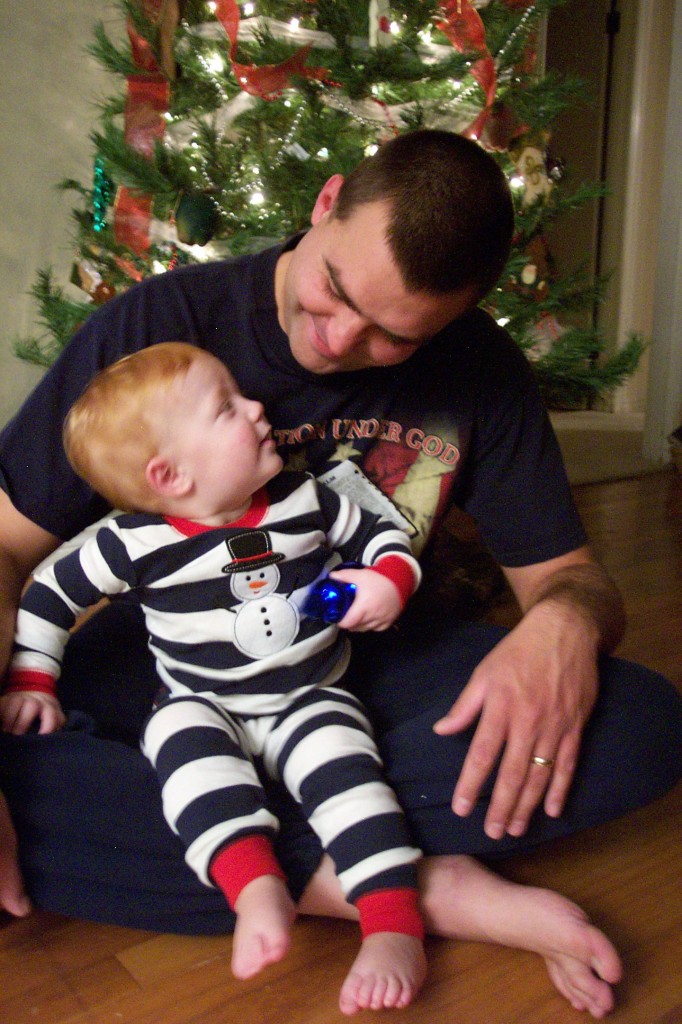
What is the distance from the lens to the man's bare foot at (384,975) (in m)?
0.78

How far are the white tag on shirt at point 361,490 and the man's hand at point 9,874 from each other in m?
0.53

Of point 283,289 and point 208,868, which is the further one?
point 283,289

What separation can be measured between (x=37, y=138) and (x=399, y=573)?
2160 millimetres

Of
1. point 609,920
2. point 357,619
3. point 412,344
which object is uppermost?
point 412,344

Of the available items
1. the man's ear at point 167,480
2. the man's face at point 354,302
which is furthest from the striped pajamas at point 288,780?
the man's face at point 354,302

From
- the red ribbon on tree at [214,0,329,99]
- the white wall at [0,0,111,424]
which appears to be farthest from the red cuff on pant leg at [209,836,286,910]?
the white wall at [0,0,111,424]

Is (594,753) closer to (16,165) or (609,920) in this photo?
(609,920)

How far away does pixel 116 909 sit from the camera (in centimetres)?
88

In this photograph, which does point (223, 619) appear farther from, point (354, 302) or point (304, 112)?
point (304, 112)

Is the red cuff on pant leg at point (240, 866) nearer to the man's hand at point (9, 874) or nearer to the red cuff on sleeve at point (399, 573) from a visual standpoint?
the man's hand at point (9, 874)

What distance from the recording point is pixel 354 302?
0.93 meters

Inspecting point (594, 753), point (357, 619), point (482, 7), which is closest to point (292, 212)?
point (482, 7)

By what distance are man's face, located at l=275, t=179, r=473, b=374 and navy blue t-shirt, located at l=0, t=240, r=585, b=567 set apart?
60mm

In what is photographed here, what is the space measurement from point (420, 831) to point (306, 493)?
15.4 inches
